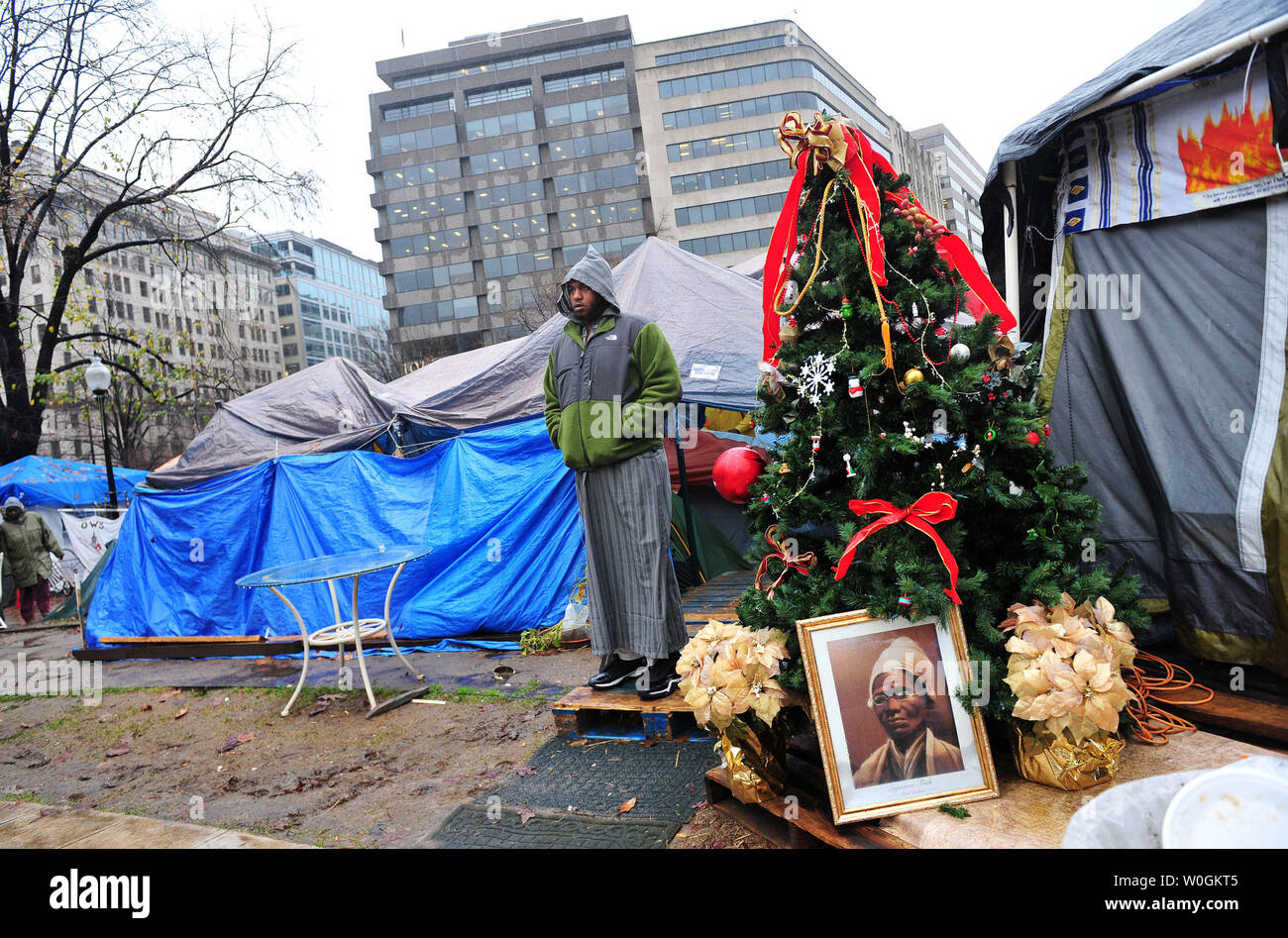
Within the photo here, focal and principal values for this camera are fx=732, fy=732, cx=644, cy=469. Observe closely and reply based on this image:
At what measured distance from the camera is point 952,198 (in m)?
91.8

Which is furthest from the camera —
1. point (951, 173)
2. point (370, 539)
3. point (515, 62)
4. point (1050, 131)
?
point (951, 173)

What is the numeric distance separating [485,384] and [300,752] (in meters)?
4.16

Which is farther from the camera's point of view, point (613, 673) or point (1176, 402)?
point (613, 673)

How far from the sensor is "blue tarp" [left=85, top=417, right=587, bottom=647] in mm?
6652

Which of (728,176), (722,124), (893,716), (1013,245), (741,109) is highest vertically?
(741,109)

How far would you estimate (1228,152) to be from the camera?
3.03 metres

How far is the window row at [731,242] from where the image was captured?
53156mm

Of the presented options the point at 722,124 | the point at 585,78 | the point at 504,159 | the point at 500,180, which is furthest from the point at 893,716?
the point at 585,78

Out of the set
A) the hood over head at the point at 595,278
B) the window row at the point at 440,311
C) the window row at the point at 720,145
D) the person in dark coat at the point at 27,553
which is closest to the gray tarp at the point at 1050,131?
the hood over head at the point at 595,278

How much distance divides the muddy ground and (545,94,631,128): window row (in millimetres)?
62602

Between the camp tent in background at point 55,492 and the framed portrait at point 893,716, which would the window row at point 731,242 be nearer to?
the camp tent in background at point 55,492

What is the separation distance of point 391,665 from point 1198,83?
644cm

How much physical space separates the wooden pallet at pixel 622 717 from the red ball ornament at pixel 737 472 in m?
1.10

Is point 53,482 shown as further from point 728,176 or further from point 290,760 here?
point 728,176
